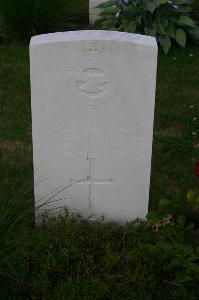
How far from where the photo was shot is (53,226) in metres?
3.72

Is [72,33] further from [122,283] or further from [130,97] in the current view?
→ [122,283]

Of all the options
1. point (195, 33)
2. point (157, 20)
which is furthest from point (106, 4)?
point (195, 33)

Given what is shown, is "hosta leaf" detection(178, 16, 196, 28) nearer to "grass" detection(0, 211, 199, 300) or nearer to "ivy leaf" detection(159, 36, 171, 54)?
"ivy leaf" detection(159, 36, 171, 54)

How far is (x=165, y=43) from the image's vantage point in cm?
739

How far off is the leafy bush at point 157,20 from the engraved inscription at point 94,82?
13.2 ft


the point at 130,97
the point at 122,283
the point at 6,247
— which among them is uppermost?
the point at 130,97

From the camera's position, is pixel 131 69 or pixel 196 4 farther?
pixel 196 4

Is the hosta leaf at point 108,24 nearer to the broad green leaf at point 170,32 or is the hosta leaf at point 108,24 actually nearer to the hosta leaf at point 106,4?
the hosta leaf at point 106,4

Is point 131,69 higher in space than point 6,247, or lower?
higher

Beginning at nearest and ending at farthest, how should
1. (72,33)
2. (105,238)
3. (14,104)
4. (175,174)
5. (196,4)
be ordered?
1. (72,33)
2. (105,238)
3. (175,174)
4. (14,104)
5. (196,4)

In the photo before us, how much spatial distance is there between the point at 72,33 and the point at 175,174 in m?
1.65

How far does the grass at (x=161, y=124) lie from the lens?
Answer: 14.7 feet

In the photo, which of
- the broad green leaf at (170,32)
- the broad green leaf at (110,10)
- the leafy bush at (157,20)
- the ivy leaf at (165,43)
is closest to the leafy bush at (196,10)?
the leafy bush at (157,20)

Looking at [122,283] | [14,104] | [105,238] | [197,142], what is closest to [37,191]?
[105,238]
